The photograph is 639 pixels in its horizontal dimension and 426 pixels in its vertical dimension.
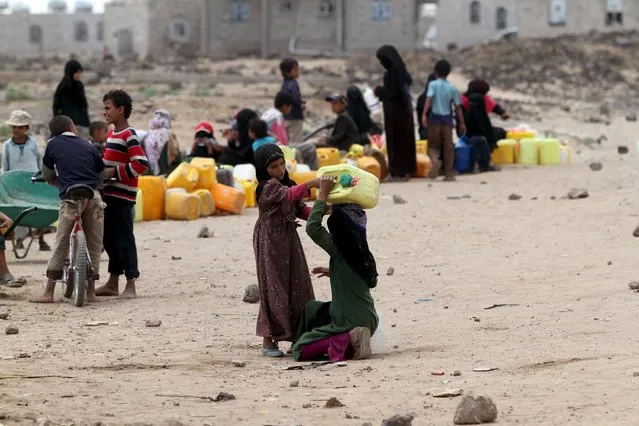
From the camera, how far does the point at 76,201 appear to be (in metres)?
9.97

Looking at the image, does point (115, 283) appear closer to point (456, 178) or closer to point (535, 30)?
point (456, 178)

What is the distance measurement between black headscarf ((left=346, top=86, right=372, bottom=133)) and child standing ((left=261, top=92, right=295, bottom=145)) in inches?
67.9

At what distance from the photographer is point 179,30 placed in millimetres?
59156

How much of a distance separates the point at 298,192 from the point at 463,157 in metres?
12.3

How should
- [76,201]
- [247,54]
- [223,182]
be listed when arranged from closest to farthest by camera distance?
[76,201] → [223,182] → [247,54]

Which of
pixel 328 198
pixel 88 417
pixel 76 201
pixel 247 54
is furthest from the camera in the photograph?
pixel 247 54

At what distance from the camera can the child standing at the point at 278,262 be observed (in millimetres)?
7930

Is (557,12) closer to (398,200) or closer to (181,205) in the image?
(398,200)

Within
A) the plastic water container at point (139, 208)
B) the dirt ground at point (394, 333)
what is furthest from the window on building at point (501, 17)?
the plastic water container at point (139, 208)

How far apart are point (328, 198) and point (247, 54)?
158 ft

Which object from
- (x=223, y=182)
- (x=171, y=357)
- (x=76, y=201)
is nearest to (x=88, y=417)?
(x=171, y=357)

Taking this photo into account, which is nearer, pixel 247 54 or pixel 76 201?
pixel 76 201

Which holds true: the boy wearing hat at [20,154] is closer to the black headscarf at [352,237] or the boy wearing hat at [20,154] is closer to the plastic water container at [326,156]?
the plastic water container at [326,156]

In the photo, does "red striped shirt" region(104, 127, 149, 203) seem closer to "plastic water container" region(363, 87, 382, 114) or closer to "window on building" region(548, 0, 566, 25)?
"plastic water container" region(363, 87, 382, 114)
